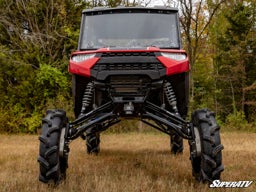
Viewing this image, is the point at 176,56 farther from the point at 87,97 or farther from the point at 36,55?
the point at 36,55

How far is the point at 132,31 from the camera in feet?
23.1

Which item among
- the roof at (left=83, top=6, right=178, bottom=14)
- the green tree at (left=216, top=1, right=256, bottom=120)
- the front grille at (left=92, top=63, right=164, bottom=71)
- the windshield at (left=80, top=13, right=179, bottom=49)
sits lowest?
the green tree at (left=216, top=1, right=256, bottom=120)

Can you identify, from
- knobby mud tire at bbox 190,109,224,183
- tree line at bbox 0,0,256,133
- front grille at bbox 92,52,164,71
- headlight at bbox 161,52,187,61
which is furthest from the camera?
tree line at bbox 0,0,256,133

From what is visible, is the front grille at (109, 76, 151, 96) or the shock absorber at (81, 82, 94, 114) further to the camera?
the shock absorber at (81, 82, 94, 114)

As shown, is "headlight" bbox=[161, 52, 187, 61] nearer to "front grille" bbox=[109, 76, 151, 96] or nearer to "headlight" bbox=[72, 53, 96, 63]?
"front grille" bbox=[109, 76, 151, 96]

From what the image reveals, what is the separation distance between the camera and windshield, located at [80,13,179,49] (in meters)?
6.96

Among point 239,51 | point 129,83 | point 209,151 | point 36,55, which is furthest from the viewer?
point 239,51

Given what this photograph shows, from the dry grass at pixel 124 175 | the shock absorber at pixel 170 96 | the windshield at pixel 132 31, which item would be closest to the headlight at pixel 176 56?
the shock absorber at pixel 170 96

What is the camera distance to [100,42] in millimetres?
7043

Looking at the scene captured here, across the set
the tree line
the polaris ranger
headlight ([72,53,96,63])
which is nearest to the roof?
the polaris ranger

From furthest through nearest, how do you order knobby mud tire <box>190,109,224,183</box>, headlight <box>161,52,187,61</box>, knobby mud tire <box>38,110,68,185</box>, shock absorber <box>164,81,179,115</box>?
shock absorber <box>164,81,179,115</box>
headlight <box>161,52,187,61</box>
knobby mud tire <box>38,110,68,185</box>
knobby mud tire <box>190,109,224,183</box>

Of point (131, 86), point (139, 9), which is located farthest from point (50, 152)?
point (139, 9)

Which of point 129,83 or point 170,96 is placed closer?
point 129,83

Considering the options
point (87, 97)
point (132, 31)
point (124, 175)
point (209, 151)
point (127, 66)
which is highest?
point (132, 31)
